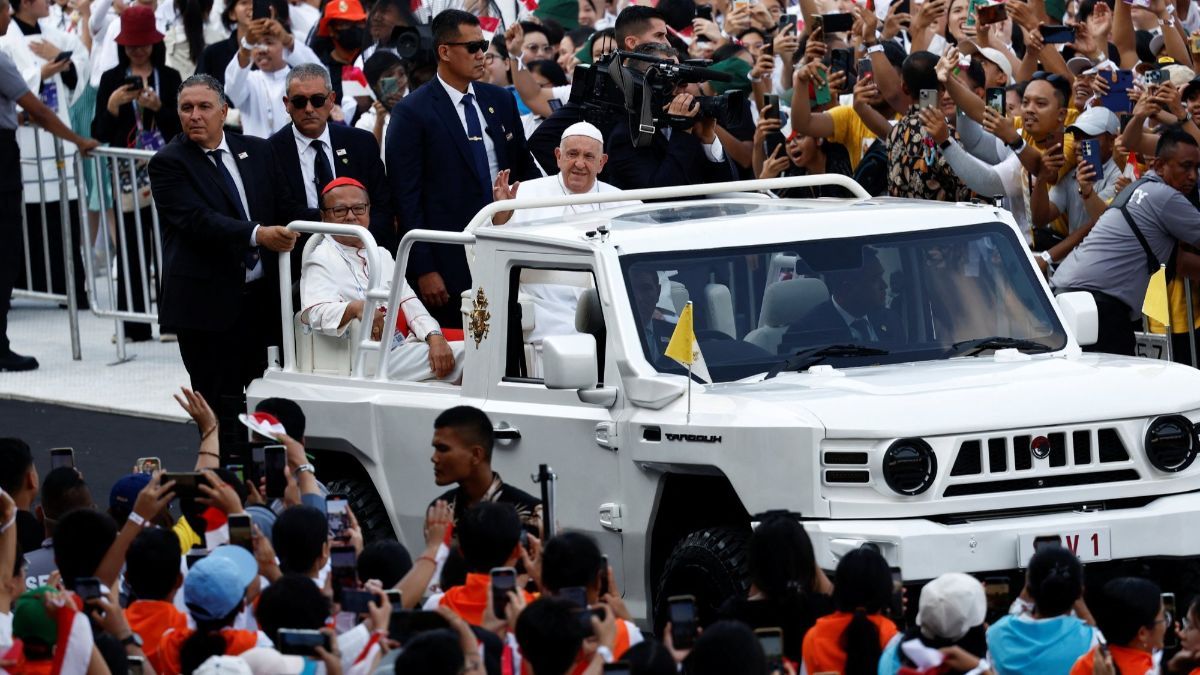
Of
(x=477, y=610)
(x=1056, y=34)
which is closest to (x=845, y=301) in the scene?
(x=477, y=610)

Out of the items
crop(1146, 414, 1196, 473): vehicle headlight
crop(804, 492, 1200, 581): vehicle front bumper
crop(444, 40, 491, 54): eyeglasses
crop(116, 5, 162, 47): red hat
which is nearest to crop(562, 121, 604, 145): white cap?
crop(444, 40, 491, 54): eyeglasses

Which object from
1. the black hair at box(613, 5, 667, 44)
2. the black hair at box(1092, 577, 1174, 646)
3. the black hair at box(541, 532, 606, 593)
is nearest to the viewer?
the black hair at box(1092, 577, 1174, 646)

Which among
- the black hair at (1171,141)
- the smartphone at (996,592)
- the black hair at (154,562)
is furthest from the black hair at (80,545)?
the black hair at (1171,141)

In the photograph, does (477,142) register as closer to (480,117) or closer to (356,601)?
(480,117)

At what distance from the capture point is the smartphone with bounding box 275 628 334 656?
6262mm

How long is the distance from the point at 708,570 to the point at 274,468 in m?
1.63

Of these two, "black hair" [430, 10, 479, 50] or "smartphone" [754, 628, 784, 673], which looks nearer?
"smartphone" [754, 628, 784, 673]

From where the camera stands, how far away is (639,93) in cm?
1242

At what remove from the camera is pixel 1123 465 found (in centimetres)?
878

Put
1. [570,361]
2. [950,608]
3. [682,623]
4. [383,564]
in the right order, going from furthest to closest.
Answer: [570,361]
[383,564]
[950,608]
[682,623]

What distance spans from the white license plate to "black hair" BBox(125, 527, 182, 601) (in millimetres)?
2998

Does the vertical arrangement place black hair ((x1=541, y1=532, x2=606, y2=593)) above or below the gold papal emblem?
below

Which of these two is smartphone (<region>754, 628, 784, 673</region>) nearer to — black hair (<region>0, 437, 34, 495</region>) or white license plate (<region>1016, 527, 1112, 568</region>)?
white license plate (<region>1016, 527, 1112, 568</region>)

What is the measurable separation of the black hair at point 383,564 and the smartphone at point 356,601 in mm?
1060
